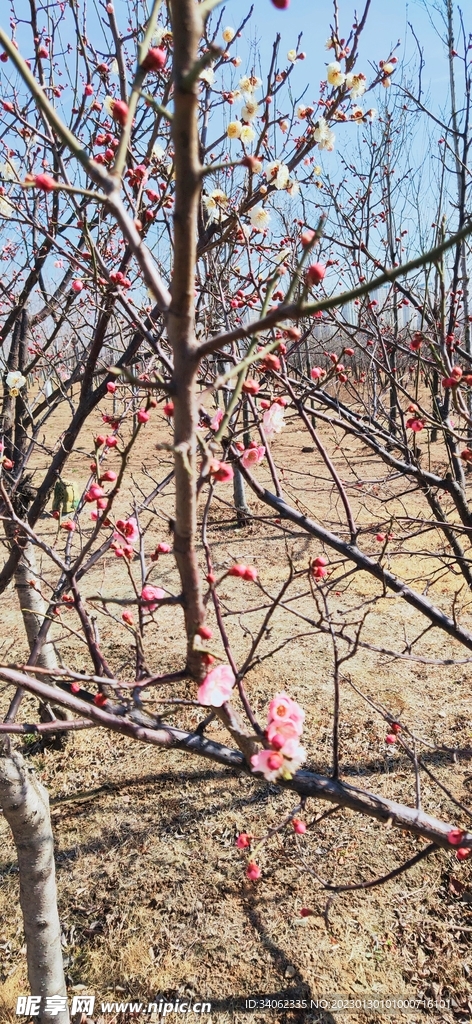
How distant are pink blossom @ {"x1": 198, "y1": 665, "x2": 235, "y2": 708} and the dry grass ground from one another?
1.43 feet

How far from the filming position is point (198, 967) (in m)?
2.50

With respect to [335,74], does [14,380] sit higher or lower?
lower

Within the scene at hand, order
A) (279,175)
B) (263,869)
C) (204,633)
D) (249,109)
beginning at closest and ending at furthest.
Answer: (204,633) → (279,175) → (249,109) → (263,869)

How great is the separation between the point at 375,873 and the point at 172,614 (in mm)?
3378

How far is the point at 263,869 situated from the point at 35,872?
139cm

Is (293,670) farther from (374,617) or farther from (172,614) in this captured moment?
(172,614)

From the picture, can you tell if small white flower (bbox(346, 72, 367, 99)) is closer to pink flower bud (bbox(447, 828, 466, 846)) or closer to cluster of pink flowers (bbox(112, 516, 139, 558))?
cluster of pink flowers (bbox(112, 516, 139, 558))

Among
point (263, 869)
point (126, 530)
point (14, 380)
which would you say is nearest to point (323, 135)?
point (14, 380)

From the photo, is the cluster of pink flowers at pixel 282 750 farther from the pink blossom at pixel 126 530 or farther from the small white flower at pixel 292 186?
the small white flower at pixel 292 186

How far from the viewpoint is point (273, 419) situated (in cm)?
178

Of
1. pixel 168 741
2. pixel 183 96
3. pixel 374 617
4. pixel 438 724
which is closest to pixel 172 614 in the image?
pixel 374 617

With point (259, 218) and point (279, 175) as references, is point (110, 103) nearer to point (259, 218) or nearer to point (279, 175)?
point (279, 175)

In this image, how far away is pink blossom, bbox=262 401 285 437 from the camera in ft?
5.79

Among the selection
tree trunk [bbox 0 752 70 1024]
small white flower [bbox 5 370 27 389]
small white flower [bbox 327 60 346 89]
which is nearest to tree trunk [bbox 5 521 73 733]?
small white flower [bbox 5 370 27 389]
